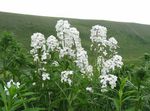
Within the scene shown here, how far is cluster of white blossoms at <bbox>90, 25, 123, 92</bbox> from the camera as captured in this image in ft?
22.9

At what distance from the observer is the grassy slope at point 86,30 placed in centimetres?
11325

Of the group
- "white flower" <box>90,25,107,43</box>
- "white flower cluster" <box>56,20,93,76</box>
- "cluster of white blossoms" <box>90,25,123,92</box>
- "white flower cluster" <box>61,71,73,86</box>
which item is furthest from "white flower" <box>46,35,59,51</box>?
"white flower" <box>90,25,107,43</box>

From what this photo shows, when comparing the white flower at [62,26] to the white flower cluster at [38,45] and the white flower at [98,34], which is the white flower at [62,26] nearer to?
the white flower cluster at [38,45]

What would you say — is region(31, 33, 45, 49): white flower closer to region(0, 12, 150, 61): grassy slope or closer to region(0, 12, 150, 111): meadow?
region(0, 12, 150, 111): meadow

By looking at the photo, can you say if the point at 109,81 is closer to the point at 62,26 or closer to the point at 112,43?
the point at 62,26

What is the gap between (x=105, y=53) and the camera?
29.9ft

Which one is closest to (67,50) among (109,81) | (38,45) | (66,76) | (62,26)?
(62,26)

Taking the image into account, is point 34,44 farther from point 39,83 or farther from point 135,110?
point 135,110

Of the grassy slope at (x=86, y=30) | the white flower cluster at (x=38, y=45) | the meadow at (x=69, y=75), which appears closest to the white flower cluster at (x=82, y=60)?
the meadow at (x=69, y=75)

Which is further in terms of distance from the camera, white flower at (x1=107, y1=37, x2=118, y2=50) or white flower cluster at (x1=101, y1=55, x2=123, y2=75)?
white flower at (x1=107, y1=37, x2=118, y2=50)

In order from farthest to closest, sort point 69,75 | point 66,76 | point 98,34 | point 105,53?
point 105,53, point 98,34, point 69,75, point 66,76

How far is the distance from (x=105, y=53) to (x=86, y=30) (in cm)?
12385

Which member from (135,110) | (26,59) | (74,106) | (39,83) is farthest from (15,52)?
(135,110)

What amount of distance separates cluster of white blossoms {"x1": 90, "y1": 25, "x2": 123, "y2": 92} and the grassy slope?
93.6 meters
